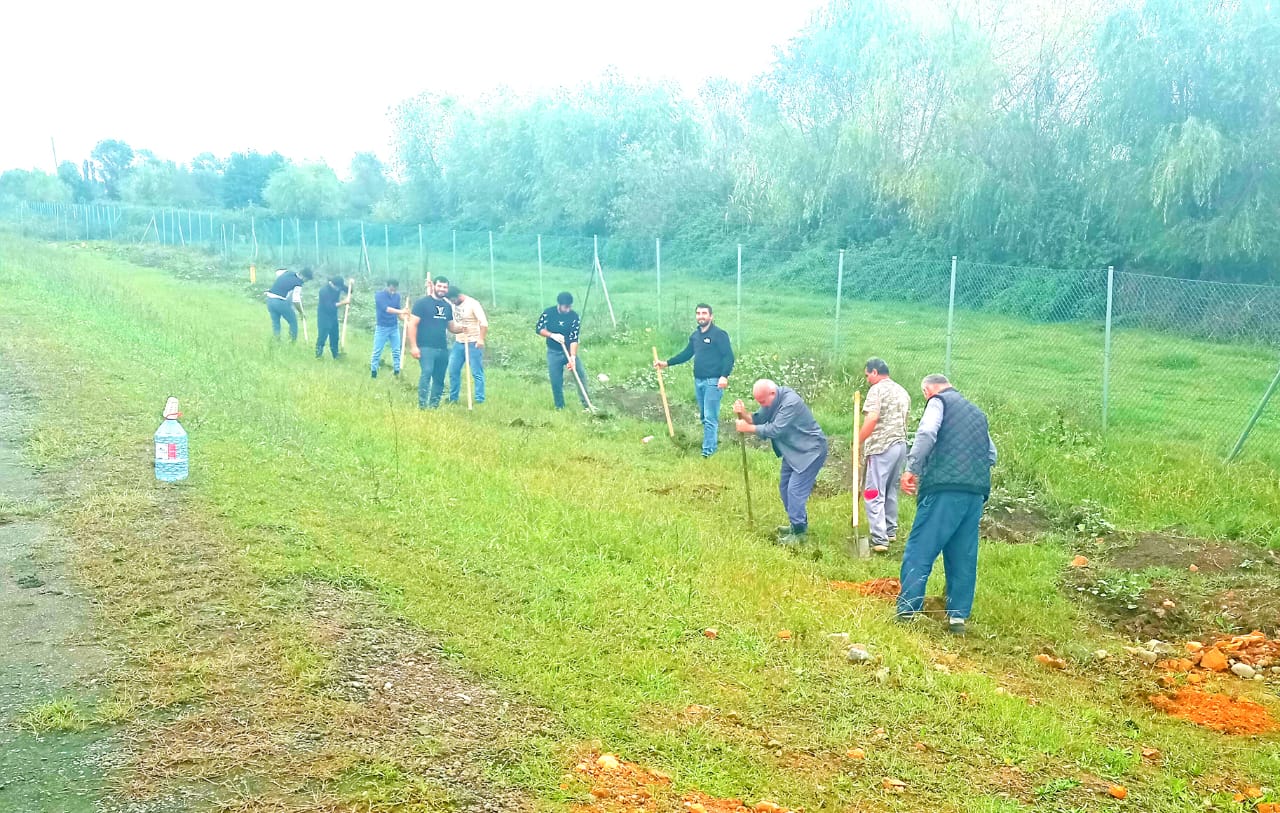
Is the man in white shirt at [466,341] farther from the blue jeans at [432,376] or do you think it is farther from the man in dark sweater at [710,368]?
the man in dark sweater at [710,368]

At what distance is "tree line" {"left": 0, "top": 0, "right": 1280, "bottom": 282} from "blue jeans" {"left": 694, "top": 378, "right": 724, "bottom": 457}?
47.9ft

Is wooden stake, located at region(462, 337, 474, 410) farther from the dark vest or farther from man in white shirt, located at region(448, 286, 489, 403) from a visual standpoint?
the dark vest

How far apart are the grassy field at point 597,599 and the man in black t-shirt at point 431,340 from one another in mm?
481

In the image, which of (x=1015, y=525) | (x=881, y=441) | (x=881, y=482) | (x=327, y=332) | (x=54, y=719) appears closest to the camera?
(x=54, y=719)

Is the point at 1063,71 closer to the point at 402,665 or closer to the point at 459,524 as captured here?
the point at 459,524

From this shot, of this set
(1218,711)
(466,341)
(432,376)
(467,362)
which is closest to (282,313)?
(466,341)

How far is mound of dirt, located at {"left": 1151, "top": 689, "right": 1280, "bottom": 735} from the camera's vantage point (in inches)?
231

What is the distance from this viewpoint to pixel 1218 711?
6062mm

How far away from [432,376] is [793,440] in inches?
236

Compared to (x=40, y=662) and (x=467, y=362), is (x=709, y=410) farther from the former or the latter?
(x=40, y=662)

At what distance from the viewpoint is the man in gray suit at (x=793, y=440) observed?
349 inches

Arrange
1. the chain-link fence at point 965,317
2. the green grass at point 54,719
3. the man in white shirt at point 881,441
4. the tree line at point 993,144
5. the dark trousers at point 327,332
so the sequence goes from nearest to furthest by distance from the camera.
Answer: the green grass at point 54,719
the man in white shirt at point 881,441
the chain-link fence at point 965,317
the dark trousers at point 327,332
the tree line at point 993,144

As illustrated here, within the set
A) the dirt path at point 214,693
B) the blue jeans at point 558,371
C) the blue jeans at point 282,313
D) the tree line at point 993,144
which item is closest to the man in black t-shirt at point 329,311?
the blue jeans at point 282,313

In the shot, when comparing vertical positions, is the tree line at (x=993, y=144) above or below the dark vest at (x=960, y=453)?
above
